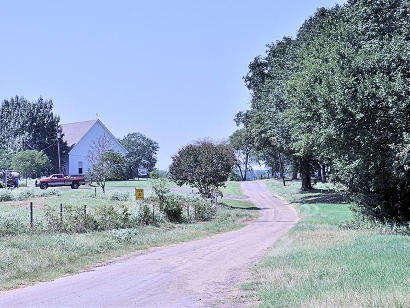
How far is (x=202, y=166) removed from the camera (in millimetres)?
45969

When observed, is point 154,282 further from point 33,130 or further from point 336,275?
point 33,130

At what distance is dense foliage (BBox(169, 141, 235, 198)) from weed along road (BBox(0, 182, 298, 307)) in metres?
25.5

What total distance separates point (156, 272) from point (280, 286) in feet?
15.1

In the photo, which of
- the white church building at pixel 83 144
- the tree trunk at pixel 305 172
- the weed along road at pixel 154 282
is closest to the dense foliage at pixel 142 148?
the white church building at pixel 83 144

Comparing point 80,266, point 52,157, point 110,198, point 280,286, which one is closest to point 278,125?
point 110,198

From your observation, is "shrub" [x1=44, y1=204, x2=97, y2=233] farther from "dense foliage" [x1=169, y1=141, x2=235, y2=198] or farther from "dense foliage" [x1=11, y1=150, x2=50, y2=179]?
"dense foliage" [x1=11, y1=150, x2=50, y2=179]

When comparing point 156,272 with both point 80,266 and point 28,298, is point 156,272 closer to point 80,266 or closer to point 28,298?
point 80,266

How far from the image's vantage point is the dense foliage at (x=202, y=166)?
46000 millimetres

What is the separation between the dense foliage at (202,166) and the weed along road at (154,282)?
25451 mm

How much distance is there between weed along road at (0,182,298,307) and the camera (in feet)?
33.4

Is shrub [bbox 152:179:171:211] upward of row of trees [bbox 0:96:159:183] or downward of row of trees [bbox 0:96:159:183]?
downward

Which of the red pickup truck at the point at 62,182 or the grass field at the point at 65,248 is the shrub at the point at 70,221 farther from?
the red pickup truck at the point at 62,182

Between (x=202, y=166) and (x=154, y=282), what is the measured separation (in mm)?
33665

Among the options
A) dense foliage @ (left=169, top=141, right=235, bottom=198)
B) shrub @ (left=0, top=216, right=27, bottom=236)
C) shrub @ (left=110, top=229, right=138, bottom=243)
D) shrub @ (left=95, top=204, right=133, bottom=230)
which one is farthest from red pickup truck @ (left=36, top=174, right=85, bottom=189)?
shrub @ (left=0, top=216, right=27, bottom=236)
